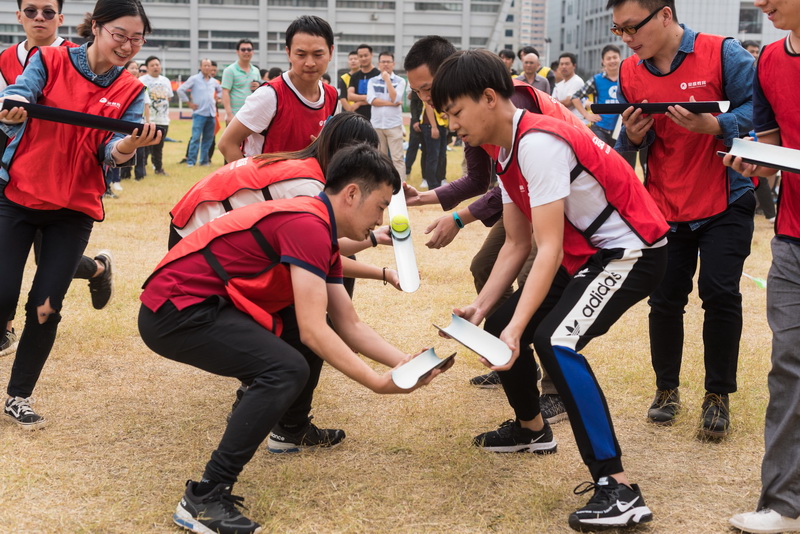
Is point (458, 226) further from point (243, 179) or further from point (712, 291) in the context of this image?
point (712, 291)

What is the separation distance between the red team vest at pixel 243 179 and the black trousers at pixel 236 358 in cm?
73

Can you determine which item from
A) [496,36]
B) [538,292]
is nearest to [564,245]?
[538,292]

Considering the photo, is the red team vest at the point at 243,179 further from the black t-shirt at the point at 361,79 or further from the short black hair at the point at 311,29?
the black t-shirt at the point at 361,79

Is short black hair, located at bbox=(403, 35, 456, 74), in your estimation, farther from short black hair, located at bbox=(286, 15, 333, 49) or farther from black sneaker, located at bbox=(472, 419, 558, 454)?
black sneaker, located at bbox=(472, 419, 558, 454)

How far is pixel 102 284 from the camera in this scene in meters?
5.46

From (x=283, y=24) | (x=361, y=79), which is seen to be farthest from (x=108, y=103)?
(x=283, y=24)

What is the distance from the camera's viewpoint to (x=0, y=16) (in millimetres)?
70000

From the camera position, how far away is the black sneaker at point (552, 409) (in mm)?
4309

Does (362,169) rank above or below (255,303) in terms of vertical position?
above

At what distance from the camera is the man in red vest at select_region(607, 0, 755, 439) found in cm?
381

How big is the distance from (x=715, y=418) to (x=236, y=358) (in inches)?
92.9

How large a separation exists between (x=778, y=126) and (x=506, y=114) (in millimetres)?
1057

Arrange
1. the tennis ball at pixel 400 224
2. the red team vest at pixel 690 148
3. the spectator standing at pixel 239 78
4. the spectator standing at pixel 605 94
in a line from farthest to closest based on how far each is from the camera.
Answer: the spectator standing at pixel 239 78 < the spectator standing at pixel 605 94 < the red team vest at pixel 690 148 < the tennis ball at pixel 400 224

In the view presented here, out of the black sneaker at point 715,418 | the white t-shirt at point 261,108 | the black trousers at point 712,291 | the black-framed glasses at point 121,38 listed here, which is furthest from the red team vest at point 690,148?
the black-framed glasses at point 121,38
